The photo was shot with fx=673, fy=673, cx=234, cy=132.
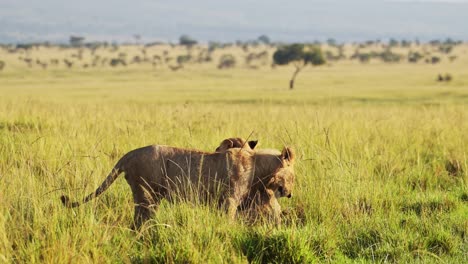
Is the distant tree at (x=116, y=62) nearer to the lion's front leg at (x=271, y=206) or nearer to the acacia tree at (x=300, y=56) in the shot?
the acacia tree at (x=300, y=56)

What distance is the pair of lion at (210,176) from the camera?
5.07m

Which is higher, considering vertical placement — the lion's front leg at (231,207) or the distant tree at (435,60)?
the lion's front leg at (231,207)

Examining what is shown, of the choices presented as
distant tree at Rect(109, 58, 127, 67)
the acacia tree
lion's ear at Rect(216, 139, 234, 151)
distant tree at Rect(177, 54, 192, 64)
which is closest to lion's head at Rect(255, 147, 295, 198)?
lion's ear at Rect(216, 139, 234, 151)

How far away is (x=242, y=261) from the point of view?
→ 182 inches

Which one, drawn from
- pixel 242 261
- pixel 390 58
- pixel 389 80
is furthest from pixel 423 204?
pixel 390 58

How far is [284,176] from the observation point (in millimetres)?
5441

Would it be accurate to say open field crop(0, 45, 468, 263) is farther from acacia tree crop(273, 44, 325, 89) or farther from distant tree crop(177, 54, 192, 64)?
distant tree crop(177, 54, 192, 64)

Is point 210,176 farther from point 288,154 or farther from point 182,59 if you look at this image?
point 182,59

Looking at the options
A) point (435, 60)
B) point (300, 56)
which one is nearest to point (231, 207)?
point (300, 56)

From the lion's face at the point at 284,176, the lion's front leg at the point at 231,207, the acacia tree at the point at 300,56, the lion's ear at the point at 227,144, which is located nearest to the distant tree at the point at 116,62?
the acacia tree at the point at 300,56

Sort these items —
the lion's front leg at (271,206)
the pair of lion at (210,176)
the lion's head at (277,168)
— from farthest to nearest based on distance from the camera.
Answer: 1. the lion's front leg at (271,206)
2. the lion's head at (277,168)
3. the pair of lion at (210,176)

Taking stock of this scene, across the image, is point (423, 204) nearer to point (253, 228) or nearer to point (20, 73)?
point (253, 228)

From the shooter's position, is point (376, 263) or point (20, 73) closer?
point (376, 263)

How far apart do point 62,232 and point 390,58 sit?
91889mm
